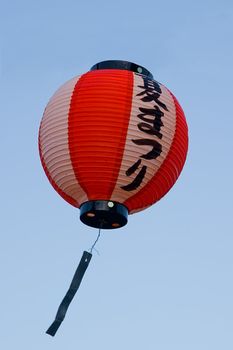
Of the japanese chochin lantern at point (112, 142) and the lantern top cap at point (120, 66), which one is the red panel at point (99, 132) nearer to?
the japanese chochin lantern at point (112, 142)

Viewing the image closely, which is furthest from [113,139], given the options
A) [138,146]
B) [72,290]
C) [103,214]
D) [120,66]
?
[72,290]

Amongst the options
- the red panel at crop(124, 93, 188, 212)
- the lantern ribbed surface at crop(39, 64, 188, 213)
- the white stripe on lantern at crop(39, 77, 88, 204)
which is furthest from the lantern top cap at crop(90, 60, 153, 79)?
the red panel at crop(124, 93, 188, 212)

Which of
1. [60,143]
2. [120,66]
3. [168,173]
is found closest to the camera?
[60,143]

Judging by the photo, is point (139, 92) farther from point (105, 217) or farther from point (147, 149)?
point (105, 217)

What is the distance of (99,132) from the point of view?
26.6ft

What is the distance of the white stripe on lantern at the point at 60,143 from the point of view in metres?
8.34

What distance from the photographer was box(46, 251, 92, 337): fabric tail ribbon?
8102 millimetres

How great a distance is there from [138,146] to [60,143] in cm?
73

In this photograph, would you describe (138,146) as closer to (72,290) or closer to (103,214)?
(103,214)

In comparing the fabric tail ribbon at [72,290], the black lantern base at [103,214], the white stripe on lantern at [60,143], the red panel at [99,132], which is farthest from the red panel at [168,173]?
the fabric tail ribbon at [72,290]

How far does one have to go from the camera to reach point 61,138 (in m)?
8.34

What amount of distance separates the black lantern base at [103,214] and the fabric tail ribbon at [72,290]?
1.28 ft

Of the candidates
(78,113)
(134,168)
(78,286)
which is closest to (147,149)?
(134,168)

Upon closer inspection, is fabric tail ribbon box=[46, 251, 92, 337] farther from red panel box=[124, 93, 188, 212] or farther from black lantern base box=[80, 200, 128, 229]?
red panel box=[124, 93, 188, 212]
